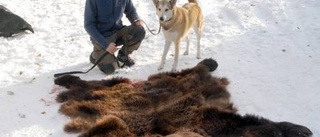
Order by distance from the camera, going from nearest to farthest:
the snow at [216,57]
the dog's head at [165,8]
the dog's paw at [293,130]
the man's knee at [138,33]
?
the dog's paw at [293,130] → the snow at [216,57] → the dog's head at [165,8] → the man's knee at [138,33]

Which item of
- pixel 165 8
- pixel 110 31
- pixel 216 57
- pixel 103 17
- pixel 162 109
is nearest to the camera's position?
pixel 162 109

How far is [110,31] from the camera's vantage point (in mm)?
4699

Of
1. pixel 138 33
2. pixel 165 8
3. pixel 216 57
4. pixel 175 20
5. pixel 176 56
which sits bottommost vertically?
pixel 216 57

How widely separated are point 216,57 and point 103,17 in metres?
1.50

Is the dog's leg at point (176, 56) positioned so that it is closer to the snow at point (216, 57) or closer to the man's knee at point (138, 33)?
the snow at point (216, 57)

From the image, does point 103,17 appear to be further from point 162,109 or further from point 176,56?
point 162,109

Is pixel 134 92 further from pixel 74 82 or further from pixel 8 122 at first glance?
pixel 8 122

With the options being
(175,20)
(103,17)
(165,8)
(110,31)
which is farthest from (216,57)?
(103,17)

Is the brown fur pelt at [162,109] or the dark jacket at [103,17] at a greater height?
the dark jacket at [103,17]

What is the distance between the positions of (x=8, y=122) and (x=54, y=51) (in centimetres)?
158

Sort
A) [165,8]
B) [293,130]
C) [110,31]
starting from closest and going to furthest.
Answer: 1. [293,130]
2. [165,8]
3. [110,31]

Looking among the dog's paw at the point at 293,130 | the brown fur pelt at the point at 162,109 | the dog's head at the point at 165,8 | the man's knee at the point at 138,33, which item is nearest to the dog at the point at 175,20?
the dog's head at the point at 165,8

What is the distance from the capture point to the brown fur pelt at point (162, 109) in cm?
343

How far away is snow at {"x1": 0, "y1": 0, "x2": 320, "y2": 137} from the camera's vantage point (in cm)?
387
